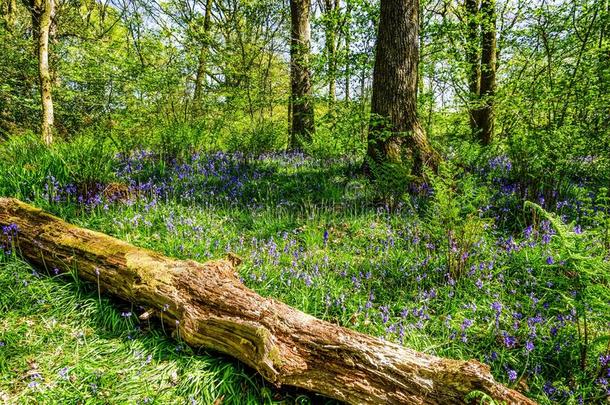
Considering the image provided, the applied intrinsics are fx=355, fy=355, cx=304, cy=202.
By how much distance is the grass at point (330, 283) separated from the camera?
219cm

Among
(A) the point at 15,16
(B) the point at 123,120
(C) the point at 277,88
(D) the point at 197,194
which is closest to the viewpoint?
(D) the point at 197,194

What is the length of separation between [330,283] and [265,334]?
117 centimetres

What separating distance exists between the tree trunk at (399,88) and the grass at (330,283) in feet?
2.75

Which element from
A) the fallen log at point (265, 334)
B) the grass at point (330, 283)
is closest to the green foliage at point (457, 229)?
the grass at point (330, 283)

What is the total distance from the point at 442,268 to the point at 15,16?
21161mm

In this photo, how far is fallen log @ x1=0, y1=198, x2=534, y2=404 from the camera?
1.78 metres

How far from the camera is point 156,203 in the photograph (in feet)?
15.6

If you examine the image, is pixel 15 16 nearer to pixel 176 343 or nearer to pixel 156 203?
pixel 156 203

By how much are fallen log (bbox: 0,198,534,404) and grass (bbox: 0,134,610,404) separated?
177mm

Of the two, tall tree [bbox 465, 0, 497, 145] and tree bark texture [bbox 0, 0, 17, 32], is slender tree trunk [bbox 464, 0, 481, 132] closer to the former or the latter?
tall tree [bbox 465, 0, 497, 145]

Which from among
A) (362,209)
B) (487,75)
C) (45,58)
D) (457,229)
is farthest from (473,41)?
(45,58)

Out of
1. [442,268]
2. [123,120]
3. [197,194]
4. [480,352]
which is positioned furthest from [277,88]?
[480,352]

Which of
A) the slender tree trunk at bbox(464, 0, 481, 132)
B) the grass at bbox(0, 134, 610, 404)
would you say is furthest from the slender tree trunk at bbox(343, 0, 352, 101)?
the grass at bbox(0, 134, 610, 404)

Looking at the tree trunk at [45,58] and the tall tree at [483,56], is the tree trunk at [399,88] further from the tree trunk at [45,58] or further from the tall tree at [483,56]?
the tree trunk at [45,58]
